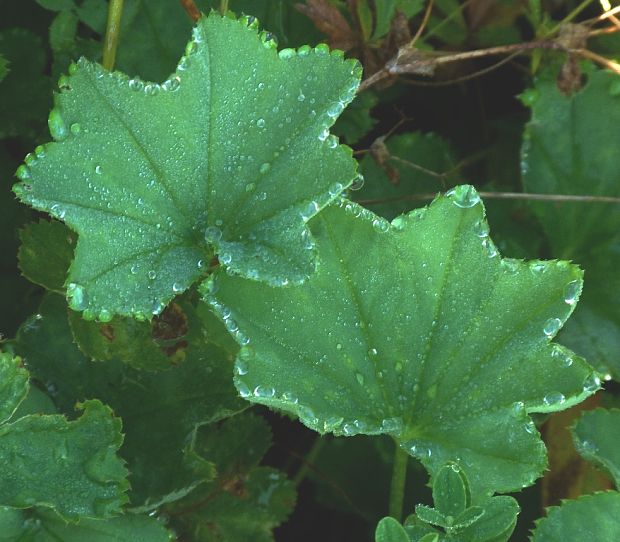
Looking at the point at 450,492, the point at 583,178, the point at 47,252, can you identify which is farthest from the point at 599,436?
the point at 47,252

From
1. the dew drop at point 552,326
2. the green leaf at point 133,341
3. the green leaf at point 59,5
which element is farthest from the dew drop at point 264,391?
the green leaf at point 59,5

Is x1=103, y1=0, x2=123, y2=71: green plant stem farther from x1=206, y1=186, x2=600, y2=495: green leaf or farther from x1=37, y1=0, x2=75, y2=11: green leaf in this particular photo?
x1=206, y1=186, x2=600, y2=495: green leaf

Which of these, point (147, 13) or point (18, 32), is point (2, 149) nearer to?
point (18, 32)

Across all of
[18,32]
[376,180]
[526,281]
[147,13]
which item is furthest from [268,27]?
[526,281]

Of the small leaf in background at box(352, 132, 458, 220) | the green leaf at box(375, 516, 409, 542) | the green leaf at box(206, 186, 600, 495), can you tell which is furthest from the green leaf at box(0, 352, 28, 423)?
the small leaf in background at box(352, 132, 458, 220)

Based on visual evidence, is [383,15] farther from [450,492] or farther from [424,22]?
[450,492]

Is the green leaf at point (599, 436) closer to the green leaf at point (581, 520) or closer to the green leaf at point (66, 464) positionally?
the green leaf at point (581, 520)
